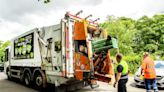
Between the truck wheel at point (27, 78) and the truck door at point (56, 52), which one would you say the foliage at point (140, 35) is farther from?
the truck door at point (56, 52)

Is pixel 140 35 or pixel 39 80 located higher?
pixel 140 35

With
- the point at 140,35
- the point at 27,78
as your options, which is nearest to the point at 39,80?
the point at 27,78

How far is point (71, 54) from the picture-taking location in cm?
878

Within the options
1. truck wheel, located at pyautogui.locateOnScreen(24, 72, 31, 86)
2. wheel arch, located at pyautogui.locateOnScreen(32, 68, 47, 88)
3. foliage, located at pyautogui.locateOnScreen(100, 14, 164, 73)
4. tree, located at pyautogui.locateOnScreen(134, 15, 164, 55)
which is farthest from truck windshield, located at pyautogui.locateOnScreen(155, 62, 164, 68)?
tree, located at pyautogui.locateOnScreen(134, 15, 164, 55)

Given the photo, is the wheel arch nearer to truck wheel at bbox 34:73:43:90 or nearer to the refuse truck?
the refuse truck

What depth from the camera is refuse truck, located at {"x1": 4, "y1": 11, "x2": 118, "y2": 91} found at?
8.58 metres

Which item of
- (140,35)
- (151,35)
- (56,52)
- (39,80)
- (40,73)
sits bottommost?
(39,80)

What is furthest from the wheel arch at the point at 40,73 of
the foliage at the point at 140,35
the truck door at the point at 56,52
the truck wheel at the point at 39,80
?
the foliage at the point at 140,35

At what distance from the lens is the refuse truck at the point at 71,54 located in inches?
338

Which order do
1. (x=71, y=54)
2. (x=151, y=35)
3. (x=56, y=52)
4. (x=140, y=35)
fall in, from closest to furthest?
1. (x=71, y=54)
2. (x=56, y=52)
3. (x=151, y=35)
4. (x=140, y=35)

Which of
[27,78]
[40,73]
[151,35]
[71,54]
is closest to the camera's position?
[71,54]

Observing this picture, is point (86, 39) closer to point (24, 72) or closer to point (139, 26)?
point (24, 72)

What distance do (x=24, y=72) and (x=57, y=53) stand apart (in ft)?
11.4

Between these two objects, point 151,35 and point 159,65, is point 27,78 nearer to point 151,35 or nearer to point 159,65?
point 159,65
